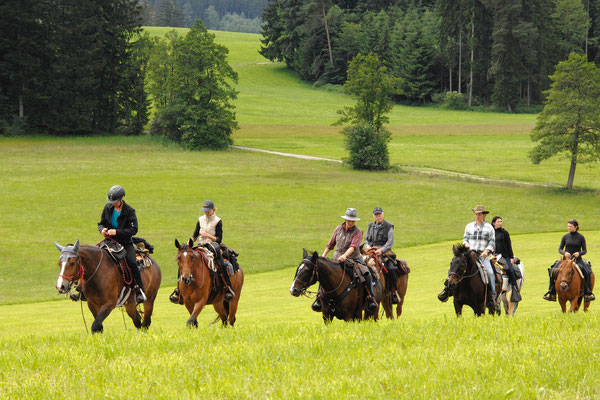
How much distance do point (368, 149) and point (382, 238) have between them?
6133 centimetres

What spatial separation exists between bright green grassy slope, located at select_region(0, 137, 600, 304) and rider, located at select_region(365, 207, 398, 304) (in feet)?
59.2

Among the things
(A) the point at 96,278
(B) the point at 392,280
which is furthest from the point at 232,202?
(A) the point at 96,278

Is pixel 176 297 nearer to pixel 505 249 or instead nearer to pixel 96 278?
pixel 96 278

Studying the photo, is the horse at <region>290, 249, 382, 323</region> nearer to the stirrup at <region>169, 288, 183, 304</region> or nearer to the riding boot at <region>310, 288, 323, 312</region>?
the riding boot at <region>310, 288, 323, 312</region>

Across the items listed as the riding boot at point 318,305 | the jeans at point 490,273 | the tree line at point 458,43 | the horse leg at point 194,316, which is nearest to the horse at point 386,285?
the riding boot at point 318,305

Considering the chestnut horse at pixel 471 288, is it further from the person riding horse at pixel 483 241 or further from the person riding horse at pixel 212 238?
the person riding horse at pixel 212 238

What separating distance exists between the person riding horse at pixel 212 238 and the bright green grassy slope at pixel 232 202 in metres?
17.6

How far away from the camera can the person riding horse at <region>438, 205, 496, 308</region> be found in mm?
17500

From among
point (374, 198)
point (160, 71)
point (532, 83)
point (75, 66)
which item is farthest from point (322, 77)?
point (374, 198)

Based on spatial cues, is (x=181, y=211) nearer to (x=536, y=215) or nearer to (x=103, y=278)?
(x=536, y=215)

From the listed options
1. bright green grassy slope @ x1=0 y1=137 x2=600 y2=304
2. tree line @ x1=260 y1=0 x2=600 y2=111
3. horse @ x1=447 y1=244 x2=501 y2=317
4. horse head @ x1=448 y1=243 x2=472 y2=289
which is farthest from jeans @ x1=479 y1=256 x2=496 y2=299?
tree line @ x1=260 y1=0 x2=600 y2=111

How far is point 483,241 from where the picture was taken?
58.4 ft

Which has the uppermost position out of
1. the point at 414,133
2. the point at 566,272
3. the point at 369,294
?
the point at 369,294

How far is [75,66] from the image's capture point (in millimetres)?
93250
